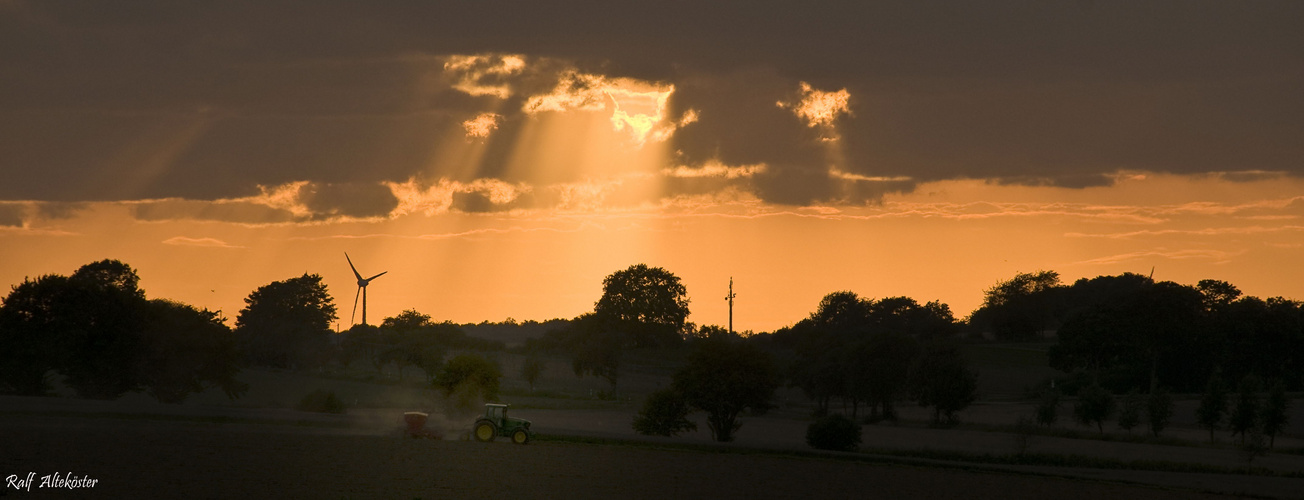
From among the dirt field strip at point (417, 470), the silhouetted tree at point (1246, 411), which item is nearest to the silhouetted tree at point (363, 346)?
the dirt field strip at point (417, 470)

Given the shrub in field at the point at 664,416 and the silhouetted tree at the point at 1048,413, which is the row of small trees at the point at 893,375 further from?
the shrub in field at the point at 664,416

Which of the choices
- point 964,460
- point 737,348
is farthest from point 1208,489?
point 737,348

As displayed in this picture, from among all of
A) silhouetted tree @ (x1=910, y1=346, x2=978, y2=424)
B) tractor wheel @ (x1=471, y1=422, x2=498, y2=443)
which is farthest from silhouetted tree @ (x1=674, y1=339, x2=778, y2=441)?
silhouetted tree @ (x1=910, y1=346, x2=978, y2=424)

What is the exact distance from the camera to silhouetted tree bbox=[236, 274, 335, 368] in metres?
170

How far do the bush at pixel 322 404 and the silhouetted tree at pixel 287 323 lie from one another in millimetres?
77434

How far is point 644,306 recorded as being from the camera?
187m

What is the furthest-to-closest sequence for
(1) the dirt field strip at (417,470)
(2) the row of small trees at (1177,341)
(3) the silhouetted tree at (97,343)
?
(2) the row of small trees at (1177,341) < (3) the silhouetted tree at (97,343) < (1) the dirt field strip at (417,470)

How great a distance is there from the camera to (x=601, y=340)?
505ft

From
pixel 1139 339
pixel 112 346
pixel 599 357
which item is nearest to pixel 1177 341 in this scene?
pixel 1139 339

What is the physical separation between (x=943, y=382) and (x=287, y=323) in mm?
108348

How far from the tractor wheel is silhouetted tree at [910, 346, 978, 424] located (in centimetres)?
5050

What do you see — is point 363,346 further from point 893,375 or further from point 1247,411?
point 1247,411

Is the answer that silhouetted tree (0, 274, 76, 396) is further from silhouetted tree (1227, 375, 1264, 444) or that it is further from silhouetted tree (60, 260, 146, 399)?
silhouetted tree (1227, 375, 1264, 444)

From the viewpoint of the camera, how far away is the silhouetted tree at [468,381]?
288ft
